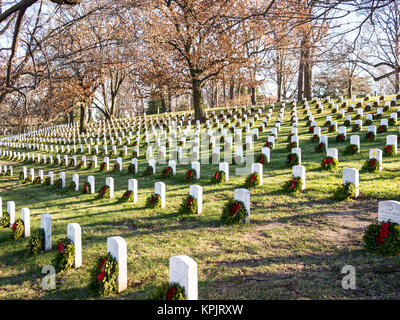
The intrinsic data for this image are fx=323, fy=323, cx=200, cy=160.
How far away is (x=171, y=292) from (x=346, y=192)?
4525mm

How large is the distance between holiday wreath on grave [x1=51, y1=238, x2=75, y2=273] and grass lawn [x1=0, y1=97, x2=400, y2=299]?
0.58ft

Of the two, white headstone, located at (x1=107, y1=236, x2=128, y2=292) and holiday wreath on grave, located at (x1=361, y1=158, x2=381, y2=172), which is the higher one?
holiday wreath on grave, located at (x1=361, y1=158, x2=381, y2=172)

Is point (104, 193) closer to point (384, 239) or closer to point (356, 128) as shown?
point (384, 239)

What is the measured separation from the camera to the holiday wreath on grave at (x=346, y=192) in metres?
6.39

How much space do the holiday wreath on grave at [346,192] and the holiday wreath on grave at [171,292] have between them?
14.4ft

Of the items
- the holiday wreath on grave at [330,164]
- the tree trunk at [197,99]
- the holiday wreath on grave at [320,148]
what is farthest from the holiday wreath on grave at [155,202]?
the tree trunk at [197,99]

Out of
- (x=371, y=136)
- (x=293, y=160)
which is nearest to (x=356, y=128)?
(x=371, y=136)

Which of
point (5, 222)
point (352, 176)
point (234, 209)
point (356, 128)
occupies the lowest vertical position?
point (5, 222)

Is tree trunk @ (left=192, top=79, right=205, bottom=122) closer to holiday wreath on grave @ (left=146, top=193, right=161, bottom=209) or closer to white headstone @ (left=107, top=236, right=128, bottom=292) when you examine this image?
holiday wreath on grave @ (left=146, top=193, right=161, bottom=209)

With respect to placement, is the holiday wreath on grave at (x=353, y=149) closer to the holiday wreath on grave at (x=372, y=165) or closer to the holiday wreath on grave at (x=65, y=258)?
the holiday wreath on grave at (x=372, y=165)

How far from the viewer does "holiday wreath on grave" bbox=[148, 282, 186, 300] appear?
3213 mm

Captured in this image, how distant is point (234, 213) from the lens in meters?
→ 5.95

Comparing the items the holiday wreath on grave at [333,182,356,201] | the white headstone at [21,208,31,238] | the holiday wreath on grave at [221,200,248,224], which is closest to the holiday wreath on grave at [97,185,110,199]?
the white headstone at [21,208,31,238]

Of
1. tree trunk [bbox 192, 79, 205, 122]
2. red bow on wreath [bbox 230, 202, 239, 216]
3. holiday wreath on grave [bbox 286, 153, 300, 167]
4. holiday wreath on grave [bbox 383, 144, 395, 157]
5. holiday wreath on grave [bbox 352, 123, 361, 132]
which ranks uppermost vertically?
tree trunk [bbox 192, 79, 205, 122]
